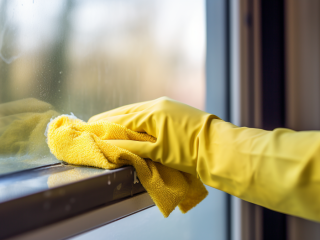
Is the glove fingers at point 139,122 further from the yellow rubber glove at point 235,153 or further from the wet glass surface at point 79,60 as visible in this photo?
the wet glass surface at point 79,60

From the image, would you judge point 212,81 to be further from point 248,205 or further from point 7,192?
point 7,192

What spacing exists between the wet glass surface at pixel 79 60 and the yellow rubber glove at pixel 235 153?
0.12 meters

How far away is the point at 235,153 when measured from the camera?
35 centimetres

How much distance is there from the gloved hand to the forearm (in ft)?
0.05

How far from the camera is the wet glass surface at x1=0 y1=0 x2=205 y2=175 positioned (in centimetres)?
38

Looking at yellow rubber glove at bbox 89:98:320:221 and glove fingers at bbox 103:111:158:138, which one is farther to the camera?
glove fingers at bbox 103:111:158:138

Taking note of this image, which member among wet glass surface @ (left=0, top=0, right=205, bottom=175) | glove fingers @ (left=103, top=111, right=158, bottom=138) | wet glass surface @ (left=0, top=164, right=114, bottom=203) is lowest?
wet glass surface @ (left=0, top=164, right=114, bottom=203)

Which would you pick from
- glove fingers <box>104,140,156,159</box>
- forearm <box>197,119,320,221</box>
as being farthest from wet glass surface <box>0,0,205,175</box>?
forearm <box>197,119,320,221</box>

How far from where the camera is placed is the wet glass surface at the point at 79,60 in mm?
381

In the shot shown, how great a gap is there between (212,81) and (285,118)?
1.01 ft

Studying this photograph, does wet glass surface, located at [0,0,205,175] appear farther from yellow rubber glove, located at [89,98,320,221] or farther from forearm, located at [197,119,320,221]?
forearm, located at [197,119,320,221]

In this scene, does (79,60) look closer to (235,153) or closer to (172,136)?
(172,136)

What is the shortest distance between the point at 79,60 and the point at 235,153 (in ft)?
1.24

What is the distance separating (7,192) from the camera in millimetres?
271
